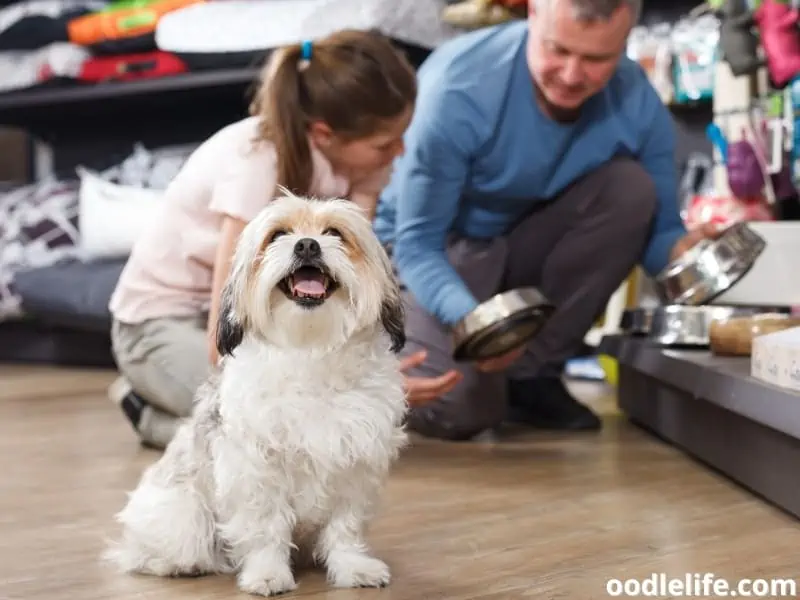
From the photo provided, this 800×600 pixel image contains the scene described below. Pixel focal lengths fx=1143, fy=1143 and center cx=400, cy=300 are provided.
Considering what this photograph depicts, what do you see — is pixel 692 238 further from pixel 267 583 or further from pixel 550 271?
pixel 267 583

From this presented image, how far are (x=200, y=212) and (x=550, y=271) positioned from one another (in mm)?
746

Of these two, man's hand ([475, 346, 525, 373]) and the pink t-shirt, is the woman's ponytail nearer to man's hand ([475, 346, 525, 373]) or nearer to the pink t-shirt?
the pink t-shirt

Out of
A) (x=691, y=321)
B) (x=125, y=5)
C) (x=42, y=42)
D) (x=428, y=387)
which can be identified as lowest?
(x=428, y=387)

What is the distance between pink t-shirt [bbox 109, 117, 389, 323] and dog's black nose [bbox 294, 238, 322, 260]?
2.12 ft

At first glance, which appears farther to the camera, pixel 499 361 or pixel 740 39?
pixel 740 39

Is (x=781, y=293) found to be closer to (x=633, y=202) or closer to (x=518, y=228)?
(x=633, y=202)

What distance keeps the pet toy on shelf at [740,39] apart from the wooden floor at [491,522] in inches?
34.9

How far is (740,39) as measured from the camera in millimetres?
2584

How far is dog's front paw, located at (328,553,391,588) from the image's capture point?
1.23 m

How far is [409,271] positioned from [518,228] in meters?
0.36

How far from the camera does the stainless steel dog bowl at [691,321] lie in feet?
6.71

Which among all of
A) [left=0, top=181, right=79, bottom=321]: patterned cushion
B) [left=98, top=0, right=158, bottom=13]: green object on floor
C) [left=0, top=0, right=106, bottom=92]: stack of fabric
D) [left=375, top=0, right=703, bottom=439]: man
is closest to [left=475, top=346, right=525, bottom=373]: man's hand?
[left=375, top=0, right=703, bottom=439]: man

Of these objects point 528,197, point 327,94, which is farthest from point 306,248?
point 528,197

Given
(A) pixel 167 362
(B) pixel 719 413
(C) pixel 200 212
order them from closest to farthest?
(B) pixel 719 413 → (C) pixel 200 212 → (A) pixel 167 362
